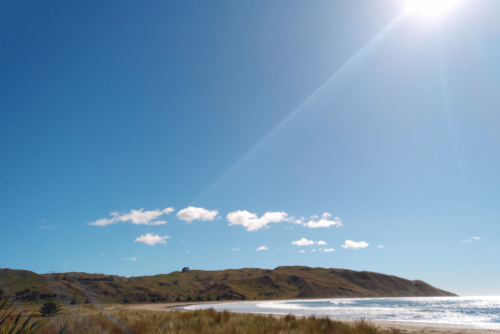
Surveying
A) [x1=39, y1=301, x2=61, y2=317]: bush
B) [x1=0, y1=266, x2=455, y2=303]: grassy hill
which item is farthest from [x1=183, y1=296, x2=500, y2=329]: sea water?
[x1=0, y1=266, x2=455, y2=303]: grassy hill

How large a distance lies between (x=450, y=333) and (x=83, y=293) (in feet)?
333

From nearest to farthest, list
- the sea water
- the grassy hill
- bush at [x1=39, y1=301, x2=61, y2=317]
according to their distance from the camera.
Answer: bush at [x1=39, y1=301, x2=61, y2=317] → the sea water → the grassy hill

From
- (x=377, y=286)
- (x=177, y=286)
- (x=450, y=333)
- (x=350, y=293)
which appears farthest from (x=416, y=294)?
(x=450, y=333)

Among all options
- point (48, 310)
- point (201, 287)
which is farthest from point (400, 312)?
point (201, 287)

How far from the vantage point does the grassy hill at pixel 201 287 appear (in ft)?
295

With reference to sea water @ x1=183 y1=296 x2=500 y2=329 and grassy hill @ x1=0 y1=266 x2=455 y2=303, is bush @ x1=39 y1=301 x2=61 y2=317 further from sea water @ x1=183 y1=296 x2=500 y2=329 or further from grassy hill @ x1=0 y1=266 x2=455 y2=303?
grassy hill @ x1=0 y1=266 x2=455 y2=303

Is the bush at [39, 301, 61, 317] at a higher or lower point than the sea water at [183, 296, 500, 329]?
higher

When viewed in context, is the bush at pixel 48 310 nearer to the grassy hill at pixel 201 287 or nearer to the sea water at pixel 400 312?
the sea water at pixel 400 312

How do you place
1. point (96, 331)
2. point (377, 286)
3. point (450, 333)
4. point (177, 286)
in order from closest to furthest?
point (96, 331) < point (450, 333) < point (177, 286) < point (377, 286)

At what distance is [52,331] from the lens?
328 inches

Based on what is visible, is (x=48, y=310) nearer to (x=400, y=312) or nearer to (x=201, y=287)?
(x=400, y=312)

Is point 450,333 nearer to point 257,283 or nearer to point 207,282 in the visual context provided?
point 257,283

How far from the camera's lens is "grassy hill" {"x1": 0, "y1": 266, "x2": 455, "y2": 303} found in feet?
295

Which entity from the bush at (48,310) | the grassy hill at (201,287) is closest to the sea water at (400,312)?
the bush at (48,310)
